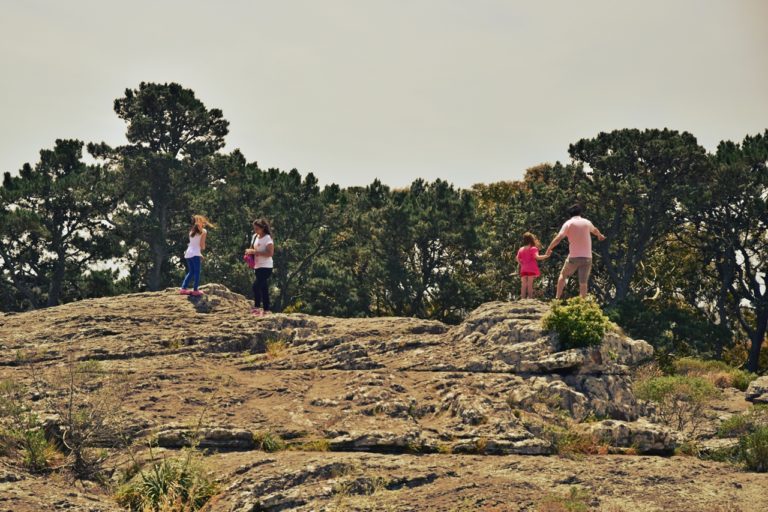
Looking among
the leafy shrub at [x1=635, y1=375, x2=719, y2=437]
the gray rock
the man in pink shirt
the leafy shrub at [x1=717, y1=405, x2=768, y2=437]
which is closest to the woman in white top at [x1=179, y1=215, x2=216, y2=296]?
the gray rock

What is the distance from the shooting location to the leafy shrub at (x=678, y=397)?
1005 inches

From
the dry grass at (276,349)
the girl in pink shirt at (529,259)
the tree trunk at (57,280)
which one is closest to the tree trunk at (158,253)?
the tree trunk at (57,280)

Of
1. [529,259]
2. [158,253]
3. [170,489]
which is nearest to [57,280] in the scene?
[158,253]

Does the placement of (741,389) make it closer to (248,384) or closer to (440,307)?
(440,307)

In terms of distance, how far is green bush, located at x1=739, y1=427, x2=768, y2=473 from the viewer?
1778 cm

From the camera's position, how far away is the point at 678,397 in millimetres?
26531

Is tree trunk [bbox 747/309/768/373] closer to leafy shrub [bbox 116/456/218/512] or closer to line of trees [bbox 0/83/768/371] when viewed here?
line of trees [bbox 0/83/768/371]

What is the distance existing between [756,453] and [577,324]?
13.2 ft

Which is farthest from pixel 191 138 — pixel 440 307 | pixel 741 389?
pixel 741 389

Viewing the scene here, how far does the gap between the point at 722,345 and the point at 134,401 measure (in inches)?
1403

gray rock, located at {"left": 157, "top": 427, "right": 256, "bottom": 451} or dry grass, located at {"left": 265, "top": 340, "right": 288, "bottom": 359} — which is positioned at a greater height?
dry grass, located at {"left": 265, "top": 340, "right": 288, "bottom": 359}

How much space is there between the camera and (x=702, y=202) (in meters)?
47.7

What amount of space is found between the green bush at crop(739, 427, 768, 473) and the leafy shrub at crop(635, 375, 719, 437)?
6035mm

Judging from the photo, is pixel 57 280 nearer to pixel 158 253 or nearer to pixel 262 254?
pixel 158 253
